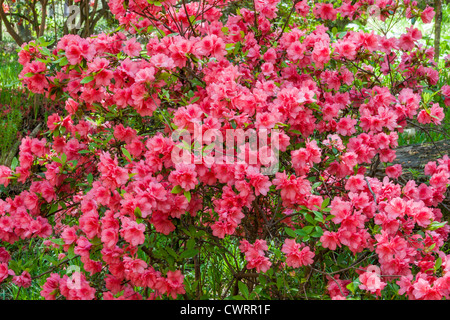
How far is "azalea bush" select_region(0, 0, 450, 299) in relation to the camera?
60.7 inches

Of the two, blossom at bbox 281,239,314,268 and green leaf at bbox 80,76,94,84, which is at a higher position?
green leaf at bbox 80,76,94,84

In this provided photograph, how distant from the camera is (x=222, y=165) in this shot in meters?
1.54

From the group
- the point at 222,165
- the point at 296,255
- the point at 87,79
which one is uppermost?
the point at 87,79

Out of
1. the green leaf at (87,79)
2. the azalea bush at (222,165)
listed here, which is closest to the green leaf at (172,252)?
the azalea bush at (222,165)

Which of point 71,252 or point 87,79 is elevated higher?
point 87,79

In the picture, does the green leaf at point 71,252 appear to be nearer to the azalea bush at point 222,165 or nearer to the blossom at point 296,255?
the azalea bush at point 222,165

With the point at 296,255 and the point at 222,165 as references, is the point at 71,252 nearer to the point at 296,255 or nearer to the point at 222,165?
the point at 222,165

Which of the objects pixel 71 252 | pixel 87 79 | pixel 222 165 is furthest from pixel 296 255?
pixel 87 79

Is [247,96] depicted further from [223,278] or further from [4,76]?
[4,76]

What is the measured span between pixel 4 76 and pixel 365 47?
555 cm

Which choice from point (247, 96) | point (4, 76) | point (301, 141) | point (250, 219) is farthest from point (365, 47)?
point (4, 76)

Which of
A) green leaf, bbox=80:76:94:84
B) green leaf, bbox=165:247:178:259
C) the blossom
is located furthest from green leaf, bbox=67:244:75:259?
the blossom

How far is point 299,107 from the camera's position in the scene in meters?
1.70

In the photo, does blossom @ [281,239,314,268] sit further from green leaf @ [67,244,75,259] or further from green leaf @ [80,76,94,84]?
green leaf @ [80,76,94,84]
